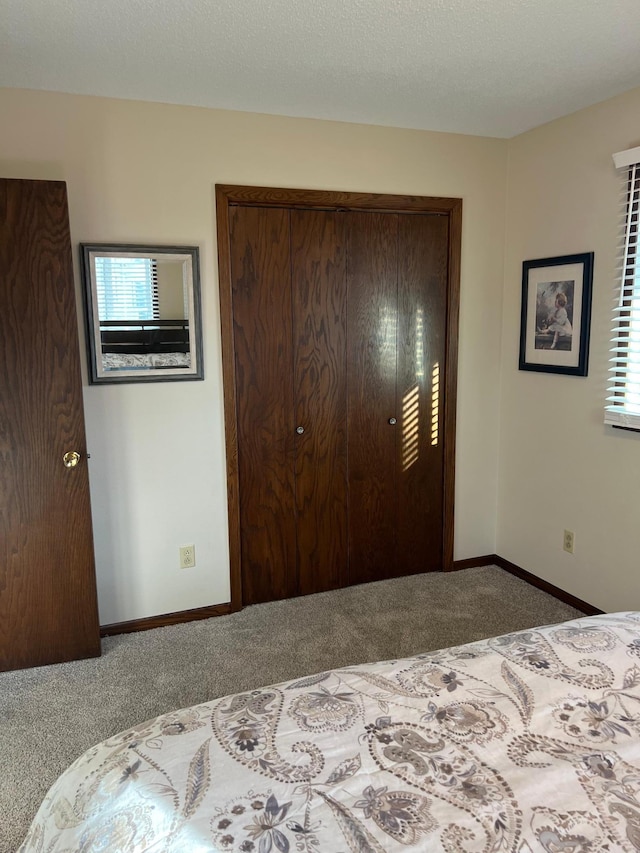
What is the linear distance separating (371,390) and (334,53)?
162 cm

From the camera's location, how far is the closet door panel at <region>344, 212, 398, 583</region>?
10.6ft

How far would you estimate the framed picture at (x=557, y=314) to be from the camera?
296 centimetres

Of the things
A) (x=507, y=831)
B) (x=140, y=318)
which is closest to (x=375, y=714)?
(x=507, y=831)

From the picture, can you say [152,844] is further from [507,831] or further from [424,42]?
[424,42]

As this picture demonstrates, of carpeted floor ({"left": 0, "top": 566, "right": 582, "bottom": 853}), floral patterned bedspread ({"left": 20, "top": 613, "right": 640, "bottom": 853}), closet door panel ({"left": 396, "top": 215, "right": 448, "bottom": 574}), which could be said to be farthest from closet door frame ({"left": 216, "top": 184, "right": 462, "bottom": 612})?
floral patterned bedspread ({"left": 20, "top": 613, "right": 640, "bottom": 853})

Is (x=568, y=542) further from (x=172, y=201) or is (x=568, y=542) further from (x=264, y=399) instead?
(x=172, y=201)

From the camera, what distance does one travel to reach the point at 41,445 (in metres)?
2.55

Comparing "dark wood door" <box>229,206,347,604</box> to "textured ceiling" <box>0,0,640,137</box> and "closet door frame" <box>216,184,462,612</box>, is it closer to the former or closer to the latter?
"closet door frame" <box>216,184,462,612</box>

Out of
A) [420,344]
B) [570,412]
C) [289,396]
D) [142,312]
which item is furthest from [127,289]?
[570,412]

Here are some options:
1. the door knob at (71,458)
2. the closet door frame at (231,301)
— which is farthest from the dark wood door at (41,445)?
the closet door frame at (231,301)

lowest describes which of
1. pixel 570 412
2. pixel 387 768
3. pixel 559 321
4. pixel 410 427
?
pixel 387 768

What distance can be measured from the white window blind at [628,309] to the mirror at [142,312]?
1.94m

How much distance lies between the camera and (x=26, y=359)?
248 centimetres

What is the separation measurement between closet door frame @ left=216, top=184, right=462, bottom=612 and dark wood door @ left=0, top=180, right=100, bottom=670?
73cm
